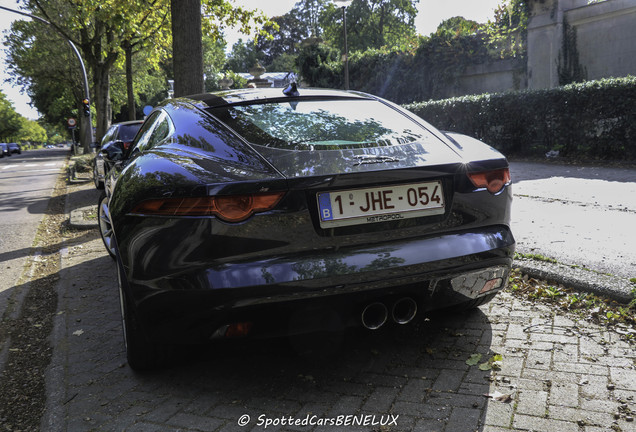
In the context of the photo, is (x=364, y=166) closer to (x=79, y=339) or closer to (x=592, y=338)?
(x=592, y=338)

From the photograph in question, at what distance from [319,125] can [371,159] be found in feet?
1.83

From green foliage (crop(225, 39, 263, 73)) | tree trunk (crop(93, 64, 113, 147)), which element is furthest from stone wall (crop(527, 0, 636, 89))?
green foliage (crop(225, 39, 263, 73))

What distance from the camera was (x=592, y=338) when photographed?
10.5ft

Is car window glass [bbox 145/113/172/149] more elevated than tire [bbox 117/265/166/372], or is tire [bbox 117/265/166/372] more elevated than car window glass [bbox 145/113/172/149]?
car window glass [bbox 145/113/172/149]

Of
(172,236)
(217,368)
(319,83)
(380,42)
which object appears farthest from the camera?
(380,42)

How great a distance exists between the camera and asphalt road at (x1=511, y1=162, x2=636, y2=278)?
4.65m

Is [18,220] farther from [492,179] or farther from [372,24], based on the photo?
[372,24]

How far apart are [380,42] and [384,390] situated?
5795 centimetres

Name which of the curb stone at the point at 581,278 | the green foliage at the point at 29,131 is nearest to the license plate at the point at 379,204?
the curb stone at the point at 581,278

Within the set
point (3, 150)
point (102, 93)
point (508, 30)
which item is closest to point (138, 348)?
point (508, 30)

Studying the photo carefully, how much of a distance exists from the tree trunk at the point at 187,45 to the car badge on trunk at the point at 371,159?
5.69 m

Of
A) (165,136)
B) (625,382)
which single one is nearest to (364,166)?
(165,136)

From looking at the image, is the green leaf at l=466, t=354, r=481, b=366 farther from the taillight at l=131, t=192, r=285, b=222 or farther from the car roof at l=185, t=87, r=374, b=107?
the car roof at l=185, t=87, r=374, b=107

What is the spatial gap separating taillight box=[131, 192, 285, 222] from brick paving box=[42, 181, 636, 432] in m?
0.67
